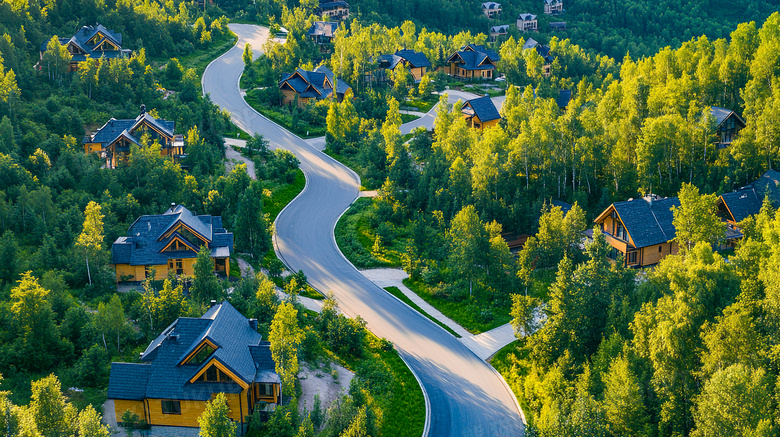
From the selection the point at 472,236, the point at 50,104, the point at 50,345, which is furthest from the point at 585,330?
the point at 50,104

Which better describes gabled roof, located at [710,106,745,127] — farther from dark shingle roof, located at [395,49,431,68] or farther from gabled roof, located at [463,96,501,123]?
dark shingle roof, located at [395,49,431,68]

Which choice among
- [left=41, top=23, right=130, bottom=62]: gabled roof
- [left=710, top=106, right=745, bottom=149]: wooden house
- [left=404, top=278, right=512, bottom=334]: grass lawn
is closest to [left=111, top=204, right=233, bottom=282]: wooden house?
[left=404, top=278, right=512, bottom=334]: grass lawn

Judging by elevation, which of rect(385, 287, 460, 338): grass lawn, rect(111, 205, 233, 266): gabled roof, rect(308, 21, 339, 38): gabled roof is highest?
rect(111, 205, 233, 266): gabled roof

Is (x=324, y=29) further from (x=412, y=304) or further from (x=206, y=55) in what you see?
(x=412, y=304)

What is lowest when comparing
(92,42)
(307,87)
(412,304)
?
(307,87)

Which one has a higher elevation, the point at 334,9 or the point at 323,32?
the point at 323,32

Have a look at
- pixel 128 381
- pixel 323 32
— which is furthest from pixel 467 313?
pixel 323 32
